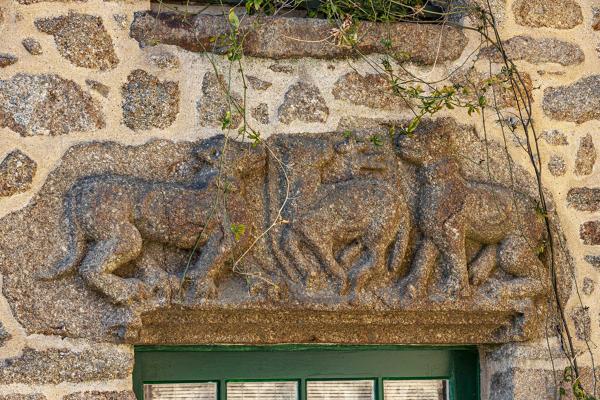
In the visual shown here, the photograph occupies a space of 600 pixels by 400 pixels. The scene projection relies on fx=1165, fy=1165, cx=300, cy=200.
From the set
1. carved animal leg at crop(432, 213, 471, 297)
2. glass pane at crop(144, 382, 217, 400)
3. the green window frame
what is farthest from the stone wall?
carved animal leg at crop(432, 213, 471, 297)

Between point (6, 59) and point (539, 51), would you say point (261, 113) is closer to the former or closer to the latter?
point (6, 59)

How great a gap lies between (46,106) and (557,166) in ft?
5.48

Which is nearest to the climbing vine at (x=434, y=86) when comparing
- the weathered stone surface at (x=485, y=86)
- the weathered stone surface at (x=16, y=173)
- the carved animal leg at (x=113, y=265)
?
the weathered stone surface at (x=485, y=86)

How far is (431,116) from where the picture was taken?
3779 millimetres

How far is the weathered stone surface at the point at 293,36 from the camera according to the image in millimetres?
3604

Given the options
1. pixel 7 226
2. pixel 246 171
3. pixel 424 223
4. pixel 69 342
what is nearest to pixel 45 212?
pixel 7 226

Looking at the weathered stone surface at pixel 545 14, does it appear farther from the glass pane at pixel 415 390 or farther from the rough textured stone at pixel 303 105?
A: the glass pane at pixel 415 390

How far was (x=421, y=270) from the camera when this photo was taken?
142 inches

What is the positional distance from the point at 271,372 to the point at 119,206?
763 mm

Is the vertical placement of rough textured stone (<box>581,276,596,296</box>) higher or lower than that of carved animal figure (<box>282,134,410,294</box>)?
lower

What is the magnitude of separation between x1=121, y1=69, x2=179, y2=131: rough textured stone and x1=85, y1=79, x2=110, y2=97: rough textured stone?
0.16ft

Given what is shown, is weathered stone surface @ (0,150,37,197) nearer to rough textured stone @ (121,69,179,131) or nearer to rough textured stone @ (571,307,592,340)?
rough textured stone @ (121,69,179,131)

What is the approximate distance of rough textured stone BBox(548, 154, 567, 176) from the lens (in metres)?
3.87

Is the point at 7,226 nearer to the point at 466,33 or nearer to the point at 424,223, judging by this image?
the point at 424,223
